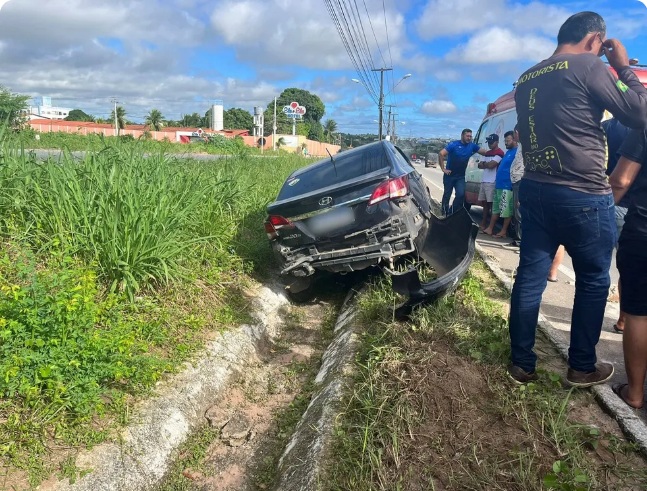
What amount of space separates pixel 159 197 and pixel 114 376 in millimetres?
1970

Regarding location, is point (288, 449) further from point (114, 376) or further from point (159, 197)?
point (159, 197)

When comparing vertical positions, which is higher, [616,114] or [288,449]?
[616,114]

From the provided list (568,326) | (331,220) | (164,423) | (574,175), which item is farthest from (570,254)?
(164,423)

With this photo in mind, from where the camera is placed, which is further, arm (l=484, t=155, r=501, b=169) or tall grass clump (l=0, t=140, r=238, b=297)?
arm (l=484, t=155, r=501, b=169)

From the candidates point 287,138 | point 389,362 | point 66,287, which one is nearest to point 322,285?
point 389,362

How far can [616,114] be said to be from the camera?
273 centimetres

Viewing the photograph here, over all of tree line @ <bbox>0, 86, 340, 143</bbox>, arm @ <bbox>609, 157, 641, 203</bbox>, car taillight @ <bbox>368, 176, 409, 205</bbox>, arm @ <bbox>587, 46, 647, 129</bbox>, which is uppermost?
tree line @ <bbox>0, 86, 340, 143</bbox>

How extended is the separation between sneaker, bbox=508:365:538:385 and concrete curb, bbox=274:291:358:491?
101 cm

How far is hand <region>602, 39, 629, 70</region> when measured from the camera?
111 inches

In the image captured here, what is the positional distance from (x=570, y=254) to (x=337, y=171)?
276 cm

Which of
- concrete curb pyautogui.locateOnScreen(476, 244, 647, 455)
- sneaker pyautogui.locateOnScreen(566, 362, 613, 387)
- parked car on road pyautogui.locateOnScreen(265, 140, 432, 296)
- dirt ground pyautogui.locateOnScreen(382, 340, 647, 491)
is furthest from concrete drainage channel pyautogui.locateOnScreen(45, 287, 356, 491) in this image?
concrete curb pyautogui.locateOnScreen(476, 244, 647, 455)

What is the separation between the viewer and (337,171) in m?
5.21

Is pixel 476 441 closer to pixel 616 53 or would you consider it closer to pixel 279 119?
pixel 616 53

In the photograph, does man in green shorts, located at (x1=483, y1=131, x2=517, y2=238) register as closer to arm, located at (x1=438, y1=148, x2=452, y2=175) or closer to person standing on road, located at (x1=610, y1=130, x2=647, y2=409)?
arm, located at (x1=438, y1=148, x2=452, y2=175)
